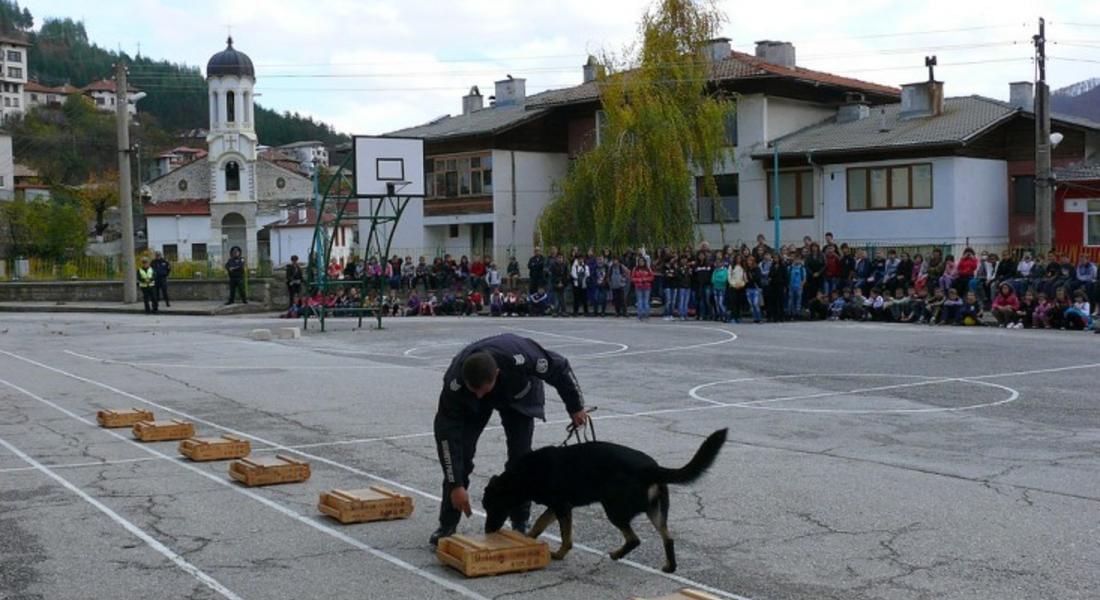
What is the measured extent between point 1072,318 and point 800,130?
84.6ft

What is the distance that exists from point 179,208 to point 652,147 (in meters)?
75.1

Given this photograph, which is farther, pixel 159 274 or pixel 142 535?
A: pixel 159 274

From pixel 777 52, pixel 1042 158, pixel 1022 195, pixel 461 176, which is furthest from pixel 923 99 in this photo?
pixel 461 176

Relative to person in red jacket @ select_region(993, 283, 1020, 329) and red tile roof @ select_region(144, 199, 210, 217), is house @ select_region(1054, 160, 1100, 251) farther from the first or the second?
red tile roof @ select_region(144, 199, 210, 217)

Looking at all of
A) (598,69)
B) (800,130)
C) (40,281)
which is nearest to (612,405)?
(598,69)

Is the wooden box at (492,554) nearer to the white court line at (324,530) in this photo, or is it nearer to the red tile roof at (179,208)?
the white court line at (324,530)

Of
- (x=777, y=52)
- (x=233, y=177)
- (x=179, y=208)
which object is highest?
(x=777, y=52)

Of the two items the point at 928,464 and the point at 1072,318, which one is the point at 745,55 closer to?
the point at 1072,318

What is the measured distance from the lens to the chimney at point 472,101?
6881cm

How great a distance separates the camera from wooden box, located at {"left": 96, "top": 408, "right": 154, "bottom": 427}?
15406mm

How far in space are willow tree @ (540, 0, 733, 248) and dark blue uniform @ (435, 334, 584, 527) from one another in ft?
117

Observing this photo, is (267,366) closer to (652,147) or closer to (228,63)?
(652,147)

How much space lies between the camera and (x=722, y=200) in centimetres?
5112

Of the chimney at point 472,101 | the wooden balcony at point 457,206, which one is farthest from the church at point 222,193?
the wooden balcony at point 457,206
